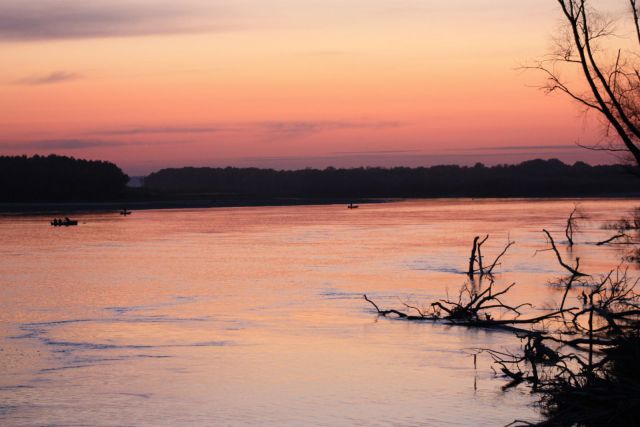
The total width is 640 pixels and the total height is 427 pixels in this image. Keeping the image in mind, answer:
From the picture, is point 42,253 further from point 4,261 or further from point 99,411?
point 99,411

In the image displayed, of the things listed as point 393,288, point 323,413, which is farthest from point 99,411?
point 393,288

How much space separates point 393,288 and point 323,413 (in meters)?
17.0

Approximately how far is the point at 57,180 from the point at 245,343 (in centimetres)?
14030

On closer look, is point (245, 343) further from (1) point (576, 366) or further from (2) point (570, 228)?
(2) point (570, 228)

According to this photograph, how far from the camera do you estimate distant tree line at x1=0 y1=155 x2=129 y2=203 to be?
14725 cm

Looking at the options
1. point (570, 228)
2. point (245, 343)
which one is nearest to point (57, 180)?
point (570, 228)

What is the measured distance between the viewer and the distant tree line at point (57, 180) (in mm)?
147250

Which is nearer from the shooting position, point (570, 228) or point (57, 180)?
point (570, 228)

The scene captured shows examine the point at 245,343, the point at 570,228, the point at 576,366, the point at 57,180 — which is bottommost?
the point at 245,343

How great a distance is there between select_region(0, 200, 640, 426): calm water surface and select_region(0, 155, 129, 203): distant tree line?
356ft

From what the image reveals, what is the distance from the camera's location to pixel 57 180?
153m

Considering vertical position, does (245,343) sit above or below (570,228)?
below

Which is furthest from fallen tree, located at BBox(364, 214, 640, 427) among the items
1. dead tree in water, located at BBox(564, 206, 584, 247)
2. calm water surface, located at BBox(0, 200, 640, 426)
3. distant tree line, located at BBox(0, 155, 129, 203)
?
distant tree line, located at BBox(0, 155, 129, 203)

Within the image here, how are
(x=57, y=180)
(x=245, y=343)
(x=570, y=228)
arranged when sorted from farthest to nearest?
(x=57, y=180)
(x=570, y=228)
(x=245, y=343)
